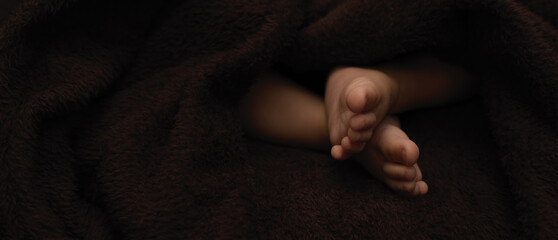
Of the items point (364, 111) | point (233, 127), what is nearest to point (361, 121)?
point (364, 111)

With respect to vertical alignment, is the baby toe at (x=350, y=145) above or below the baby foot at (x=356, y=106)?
below

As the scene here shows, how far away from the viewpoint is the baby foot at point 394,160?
0.39 metres

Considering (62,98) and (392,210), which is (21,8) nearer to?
(62,98)

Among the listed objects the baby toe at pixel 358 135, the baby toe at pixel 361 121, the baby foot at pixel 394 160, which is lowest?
the baby foot at pixel 394 160

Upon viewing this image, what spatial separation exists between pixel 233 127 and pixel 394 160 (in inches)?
7.0

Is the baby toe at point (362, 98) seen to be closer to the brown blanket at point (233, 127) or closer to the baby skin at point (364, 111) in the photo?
the baby skin at point (364, 111)

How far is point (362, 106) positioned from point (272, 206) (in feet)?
0.45

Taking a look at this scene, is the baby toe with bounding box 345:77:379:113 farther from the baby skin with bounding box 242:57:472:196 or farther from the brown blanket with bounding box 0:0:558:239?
the brown blanket with bounding box 0:0:558:239

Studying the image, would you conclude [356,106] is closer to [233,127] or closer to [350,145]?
[350,145]

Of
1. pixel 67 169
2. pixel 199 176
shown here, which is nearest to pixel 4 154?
pixel 67 169

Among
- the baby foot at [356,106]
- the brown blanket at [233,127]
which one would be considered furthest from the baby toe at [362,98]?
the brown blanket at [233,127]

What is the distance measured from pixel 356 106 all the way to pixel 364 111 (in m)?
0.01

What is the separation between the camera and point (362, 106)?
382mm

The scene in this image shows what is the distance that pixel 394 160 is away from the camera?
407 millimetres
